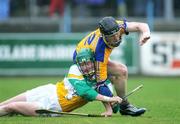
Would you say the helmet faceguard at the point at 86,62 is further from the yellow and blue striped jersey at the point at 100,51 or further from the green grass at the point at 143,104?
the green grass at the point at 143,104

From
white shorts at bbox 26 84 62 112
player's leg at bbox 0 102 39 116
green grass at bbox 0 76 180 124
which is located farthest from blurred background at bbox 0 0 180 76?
player's leg at bbox 0 102 39 116

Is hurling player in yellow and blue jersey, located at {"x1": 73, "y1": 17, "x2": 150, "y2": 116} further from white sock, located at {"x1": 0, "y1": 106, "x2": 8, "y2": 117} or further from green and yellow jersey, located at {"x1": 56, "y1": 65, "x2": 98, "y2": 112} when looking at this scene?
white sock, located at {"x1": 0, "y1": 106, "x2": 8, "y2": 117}

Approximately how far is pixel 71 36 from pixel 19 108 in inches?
570

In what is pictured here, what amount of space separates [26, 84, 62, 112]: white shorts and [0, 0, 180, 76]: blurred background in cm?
1398

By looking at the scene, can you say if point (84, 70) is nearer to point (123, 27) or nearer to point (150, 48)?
point (123, 27)

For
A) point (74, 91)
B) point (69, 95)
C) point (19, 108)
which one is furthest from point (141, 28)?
point (19, 108)

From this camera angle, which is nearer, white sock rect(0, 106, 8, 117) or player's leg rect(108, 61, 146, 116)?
white sock rect(0, 106, 8, 117)

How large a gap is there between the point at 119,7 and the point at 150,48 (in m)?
1.97

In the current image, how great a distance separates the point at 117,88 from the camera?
12.3m

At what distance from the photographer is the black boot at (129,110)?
12.2 metres

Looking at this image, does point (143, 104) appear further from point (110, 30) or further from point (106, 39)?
point (110, 30)

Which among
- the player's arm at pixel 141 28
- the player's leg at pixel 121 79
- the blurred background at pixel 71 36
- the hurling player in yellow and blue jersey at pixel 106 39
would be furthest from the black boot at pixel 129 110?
the blurred background at pixel 71 36

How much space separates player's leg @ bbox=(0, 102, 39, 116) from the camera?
11742mm

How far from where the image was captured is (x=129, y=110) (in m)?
12.3
